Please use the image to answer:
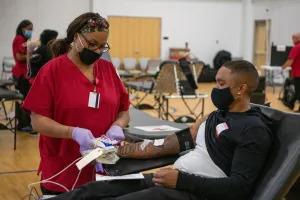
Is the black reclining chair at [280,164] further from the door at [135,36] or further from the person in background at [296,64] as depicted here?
the door at [135,36]

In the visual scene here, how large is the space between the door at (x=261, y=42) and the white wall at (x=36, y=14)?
5.53m

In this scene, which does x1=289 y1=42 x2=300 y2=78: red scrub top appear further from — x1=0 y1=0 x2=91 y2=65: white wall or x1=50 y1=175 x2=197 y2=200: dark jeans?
x1=50 y1=175 x2=197 y2=200: dark jeans

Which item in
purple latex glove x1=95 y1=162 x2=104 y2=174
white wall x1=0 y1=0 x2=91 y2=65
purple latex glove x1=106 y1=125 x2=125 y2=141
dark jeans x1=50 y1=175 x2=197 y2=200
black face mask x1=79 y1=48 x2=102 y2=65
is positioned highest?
white wall x1=0 y1=0 x2=91 y2=65

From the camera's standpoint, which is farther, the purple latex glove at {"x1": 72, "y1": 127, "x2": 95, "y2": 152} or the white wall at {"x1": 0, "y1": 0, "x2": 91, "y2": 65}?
the white wall at {"x1": 0, "y1": 0, "x2": 91, "y2": 65}

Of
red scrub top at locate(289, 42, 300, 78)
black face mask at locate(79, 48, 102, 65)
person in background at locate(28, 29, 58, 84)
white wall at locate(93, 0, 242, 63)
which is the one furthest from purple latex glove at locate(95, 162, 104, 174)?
white wall at locate(93, 0, 242, 63)

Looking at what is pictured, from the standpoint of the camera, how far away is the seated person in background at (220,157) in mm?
1918

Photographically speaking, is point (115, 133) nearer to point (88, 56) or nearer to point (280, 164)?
point (88, 56)

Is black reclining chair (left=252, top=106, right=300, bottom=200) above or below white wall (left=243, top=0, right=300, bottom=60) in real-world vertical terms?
below

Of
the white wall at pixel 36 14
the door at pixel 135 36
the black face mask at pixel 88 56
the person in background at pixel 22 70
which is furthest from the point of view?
the door at pixel 135 36

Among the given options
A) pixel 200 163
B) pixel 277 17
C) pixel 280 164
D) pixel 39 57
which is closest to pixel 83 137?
pixel 200 163

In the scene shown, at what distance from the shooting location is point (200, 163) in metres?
2.08

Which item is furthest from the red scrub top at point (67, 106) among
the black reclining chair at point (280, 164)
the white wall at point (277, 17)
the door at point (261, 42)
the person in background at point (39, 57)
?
the door at point (261, 42)

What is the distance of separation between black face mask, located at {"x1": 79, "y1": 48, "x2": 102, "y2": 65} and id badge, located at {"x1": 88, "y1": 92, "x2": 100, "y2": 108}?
0.15 meters

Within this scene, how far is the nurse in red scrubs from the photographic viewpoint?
6.90 ft
